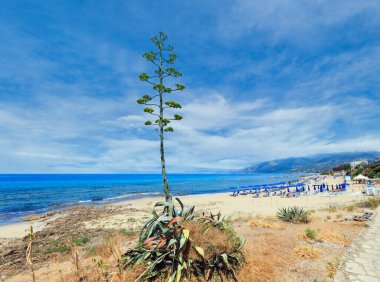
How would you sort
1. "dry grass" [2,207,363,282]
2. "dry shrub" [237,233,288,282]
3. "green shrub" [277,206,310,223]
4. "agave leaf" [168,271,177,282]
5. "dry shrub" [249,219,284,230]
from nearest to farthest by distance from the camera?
"agave leaf" [168,271,177,282] < "dry grass" [2,207,363,282] < "dry shrub" [237,233,288,282] < "dry shrub" [249,219,284,230] < "green shrub" [277,206,310,223]

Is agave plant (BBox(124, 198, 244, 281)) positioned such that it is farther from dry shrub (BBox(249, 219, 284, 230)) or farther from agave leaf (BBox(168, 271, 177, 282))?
dry shrub (BBox(249, 219, 284, 230))

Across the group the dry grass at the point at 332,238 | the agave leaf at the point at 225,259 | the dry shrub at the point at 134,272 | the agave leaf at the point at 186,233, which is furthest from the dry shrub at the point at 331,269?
the dry shrub at the point at 134,272

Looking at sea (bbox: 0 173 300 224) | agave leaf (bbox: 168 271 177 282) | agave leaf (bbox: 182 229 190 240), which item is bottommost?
sea (bbox: 0 173 300 224)

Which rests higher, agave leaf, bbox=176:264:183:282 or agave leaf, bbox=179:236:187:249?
agave leaf, bbox=179:236:187:249

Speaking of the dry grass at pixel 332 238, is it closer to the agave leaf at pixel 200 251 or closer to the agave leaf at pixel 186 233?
the agave leaf at pixel 200 251

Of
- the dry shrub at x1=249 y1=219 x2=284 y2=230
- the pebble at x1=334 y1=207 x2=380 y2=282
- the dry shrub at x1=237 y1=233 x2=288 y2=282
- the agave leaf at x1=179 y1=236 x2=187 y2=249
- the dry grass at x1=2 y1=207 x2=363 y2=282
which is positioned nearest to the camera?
the agave leaf at x1=179 y1=236 x2=187 y2=249

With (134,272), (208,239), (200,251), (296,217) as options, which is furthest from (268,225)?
(134,272)

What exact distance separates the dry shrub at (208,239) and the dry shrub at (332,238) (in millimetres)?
3824

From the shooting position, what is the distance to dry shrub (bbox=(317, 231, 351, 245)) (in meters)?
7.08

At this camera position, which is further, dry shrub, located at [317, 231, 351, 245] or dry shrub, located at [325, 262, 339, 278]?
dry shrub, located at [317, 231, 351, 245]

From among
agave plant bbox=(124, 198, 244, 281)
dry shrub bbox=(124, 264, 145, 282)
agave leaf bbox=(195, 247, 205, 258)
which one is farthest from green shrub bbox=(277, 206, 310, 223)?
dry shrub bbox=(124, 264, 145, 282)

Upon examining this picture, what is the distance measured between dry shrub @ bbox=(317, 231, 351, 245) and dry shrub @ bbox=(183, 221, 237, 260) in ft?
12.5

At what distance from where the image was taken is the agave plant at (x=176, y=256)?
14.5ft

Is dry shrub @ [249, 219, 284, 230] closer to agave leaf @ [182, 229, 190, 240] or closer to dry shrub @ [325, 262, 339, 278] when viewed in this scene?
dry shrub @ [325, 262, 339, 278]
